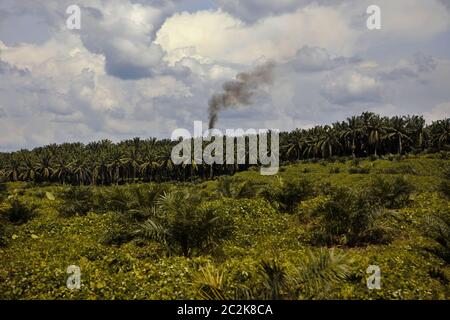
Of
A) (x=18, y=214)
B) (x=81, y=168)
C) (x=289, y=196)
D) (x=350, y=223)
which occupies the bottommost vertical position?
(x=18, y=214)

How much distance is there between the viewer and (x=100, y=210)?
90.2ft

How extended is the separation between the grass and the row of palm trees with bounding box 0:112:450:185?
192 feet

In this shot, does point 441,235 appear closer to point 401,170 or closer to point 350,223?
point 350,223

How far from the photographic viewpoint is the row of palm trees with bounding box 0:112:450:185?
8212 cm

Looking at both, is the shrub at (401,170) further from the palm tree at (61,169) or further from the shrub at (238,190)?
the palm tree at (61,169)

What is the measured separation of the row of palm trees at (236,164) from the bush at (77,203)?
5932 cm

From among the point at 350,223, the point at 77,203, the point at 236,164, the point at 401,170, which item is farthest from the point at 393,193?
the point at 236,164

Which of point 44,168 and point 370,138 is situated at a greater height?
point 370,138

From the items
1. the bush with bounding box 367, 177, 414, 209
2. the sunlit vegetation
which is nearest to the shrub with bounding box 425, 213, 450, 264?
the sunlit vegetation

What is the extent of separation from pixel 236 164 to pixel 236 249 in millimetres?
76549

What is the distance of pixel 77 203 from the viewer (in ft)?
91.5

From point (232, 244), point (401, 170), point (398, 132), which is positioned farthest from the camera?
point (398, 132)

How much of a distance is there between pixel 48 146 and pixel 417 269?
453 feet

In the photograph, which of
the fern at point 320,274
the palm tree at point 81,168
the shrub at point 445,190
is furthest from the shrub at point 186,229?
the palm tree at point 81,168
